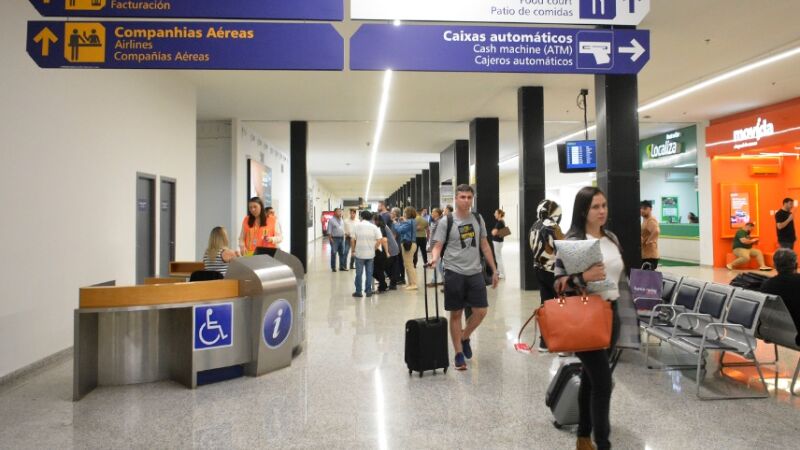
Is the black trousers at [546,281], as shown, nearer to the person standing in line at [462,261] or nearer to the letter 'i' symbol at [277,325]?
the person standing in line at [462,261]

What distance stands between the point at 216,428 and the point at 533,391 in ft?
7.77

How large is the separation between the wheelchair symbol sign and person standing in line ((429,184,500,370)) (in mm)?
1819

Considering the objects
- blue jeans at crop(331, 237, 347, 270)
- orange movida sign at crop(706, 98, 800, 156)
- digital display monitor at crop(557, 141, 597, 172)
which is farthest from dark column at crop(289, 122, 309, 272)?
orange movida sign at crop(706, 98, 800, 156)

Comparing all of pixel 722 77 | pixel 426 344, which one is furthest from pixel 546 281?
pixel 722 77

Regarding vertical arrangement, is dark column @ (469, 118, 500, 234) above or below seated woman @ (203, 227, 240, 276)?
above

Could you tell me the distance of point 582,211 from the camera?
2594 mm

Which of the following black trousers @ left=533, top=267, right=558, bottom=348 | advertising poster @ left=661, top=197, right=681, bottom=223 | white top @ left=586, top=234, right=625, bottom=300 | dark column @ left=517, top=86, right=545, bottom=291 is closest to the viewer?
white top @ left=586, top=234, right=625, bottom=300

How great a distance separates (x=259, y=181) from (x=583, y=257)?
12499 millimetres

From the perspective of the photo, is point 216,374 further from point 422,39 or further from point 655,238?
point 655,238

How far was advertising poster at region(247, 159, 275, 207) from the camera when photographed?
1288 centimetres

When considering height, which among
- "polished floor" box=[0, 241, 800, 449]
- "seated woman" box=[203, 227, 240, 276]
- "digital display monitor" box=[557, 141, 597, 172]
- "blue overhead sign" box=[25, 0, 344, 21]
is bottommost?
"polished floor" box=[0, 241, 800, 449]

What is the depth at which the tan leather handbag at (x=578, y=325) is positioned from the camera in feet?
7.75

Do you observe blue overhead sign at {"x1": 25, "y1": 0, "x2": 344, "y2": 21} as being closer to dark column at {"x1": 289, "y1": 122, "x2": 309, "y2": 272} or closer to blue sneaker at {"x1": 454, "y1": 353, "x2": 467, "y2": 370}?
blue sneaker at {"x1": 454, "y1": 353, "x2": 467, "y2": 370}

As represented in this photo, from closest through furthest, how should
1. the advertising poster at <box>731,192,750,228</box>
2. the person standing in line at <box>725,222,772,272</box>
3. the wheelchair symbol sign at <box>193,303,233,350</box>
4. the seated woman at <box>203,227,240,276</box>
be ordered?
the wheelchair symbol sign at <box>193,303,233,350</box>, the seated woman at <box>203,227,240,276</box>, the person standing in line at <box>725,222,772,272</box>, the advertising poster at <box>731,192,750,228</box>
